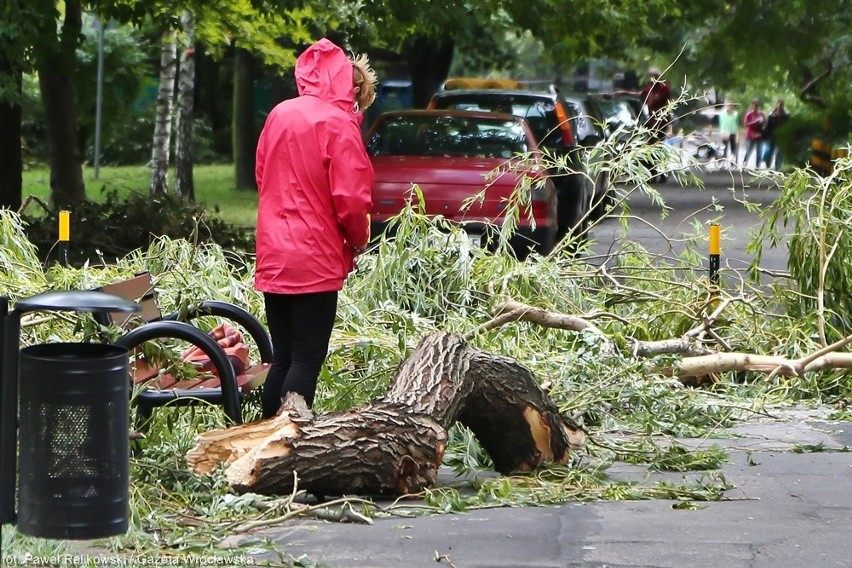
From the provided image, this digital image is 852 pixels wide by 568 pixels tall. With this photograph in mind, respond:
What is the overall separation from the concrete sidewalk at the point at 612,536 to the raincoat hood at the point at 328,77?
1939 mm

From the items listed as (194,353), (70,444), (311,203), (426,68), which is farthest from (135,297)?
(426,68)

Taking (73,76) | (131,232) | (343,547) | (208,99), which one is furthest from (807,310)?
(208,99)

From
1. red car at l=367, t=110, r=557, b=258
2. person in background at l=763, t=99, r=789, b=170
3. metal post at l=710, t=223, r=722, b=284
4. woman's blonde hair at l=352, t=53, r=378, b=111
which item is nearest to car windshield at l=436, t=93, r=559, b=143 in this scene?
red car at l=367, t=110, r=557, b=258

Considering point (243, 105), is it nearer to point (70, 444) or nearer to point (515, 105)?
point (515, 105)

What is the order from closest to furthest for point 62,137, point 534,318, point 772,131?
point 534,318 < point 62,137 < point 772,131

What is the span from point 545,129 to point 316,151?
36.4ft

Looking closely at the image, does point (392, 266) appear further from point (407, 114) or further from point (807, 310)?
point (407, 114)

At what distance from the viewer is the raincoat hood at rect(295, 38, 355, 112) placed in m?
6.45

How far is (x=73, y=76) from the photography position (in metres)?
16.3

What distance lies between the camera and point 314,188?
637cm

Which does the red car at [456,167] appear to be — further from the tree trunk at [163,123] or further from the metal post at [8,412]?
the tree trunk at [163,123]

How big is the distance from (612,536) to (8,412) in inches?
94.7

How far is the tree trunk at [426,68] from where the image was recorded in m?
27.5

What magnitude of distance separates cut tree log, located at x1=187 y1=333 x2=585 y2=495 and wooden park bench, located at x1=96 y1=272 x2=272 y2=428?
1.41 ft
